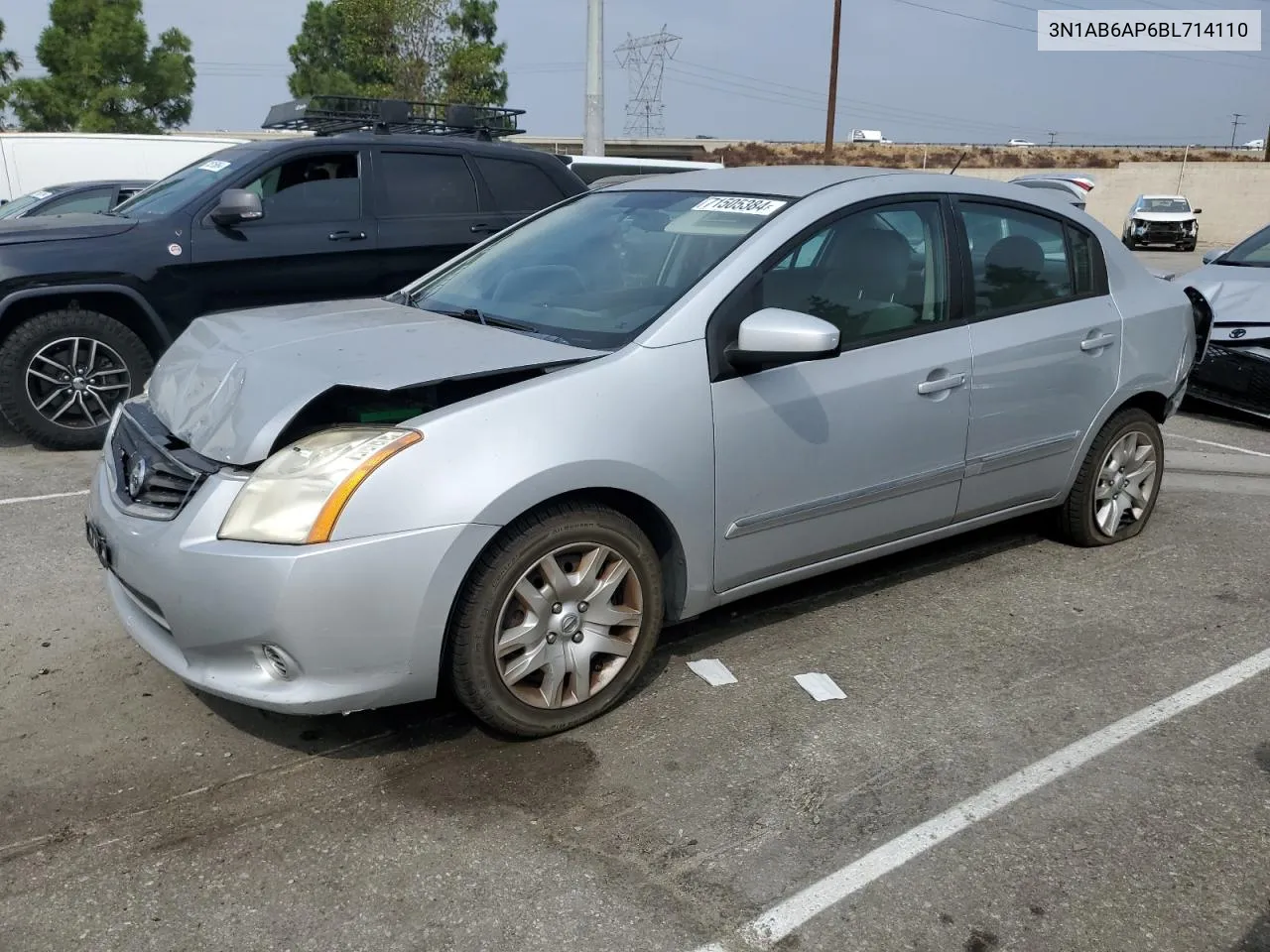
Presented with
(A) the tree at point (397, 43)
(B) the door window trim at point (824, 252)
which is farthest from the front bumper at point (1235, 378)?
(A) the tree at point (397, 43)

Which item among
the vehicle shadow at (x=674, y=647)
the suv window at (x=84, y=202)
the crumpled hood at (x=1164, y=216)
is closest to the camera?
the vehicle shadow at (x=674, y=647)

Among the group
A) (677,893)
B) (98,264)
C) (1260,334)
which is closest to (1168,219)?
(1260,334)

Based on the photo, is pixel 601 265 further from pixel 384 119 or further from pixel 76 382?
pixel 384 119

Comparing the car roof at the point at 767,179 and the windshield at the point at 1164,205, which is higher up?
the car roof at the point at 767,179

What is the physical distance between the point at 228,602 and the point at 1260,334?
7022mm

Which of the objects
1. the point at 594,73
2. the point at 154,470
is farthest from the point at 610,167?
the point at 154,470

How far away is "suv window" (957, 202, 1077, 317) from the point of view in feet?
14.1

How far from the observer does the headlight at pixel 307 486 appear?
282cm

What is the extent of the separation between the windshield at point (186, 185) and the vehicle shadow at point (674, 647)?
4291 millimetres

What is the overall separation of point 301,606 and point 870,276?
2297 mm

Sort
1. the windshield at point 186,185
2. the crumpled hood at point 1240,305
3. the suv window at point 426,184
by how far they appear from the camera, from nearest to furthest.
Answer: the windshield at point 186,185, the suv window at point 426,184, the crumpled hood at point 1240,305

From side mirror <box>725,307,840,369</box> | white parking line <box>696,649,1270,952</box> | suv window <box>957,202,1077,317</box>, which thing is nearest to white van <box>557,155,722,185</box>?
suv window <box>957,202,1077,317</box>

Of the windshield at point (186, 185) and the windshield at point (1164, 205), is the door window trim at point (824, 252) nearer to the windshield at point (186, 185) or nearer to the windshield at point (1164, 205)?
the windshield at point (186, 185)

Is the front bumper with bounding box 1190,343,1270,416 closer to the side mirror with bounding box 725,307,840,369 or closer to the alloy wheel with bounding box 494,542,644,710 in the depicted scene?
the side mirror with bounding box 725,307,840,369
